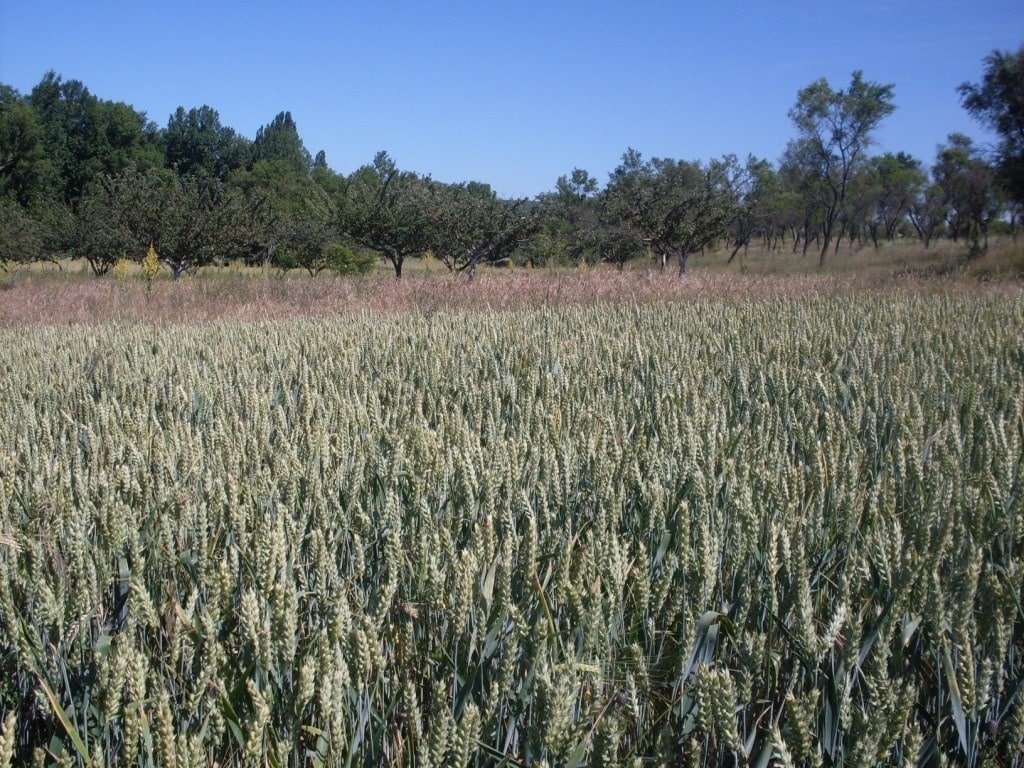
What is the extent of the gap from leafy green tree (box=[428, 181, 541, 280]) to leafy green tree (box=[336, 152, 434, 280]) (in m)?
0.39

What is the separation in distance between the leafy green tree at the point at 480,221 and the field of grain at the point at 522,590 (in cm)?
1946

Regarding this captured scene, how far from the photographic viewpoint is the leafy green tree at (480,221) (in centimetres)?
2308

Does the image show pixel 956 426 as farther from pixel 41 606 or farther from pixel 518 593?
pixel 41 606

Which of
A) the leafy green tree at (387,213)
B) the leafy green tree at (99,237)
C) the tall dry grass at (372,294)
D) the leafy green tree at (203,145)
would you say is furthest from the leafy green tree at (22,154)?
the tall dry grass at (372,294)

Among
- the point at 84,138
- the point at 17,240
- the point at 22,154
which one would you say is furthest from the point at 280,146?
the point at 17,240

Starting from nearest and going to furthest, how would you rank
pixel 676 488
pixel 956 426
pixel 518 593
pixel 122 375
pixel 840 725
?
pixel 840 725 < pixel 518 593 < pixel 676 488 < pixel 956 426 < pixel 122 375

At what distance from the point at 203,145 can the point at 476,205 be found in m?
68.2

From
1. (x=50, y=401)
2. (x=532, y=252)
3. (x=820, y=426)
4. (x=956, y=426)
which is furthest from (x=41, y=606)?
(x=532, y=252)

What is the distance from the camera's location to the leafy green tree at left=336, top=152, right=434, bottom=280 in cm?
2375

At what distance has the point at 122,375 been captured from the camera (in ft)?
17.0

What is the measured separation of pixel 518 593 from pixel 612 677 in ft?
1.32

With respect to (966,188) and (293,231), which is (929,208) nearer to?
(966,188)

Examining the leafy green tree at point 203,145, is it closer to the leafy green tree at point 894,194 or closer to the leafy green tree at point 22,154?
the leafy green tree at point 22,154

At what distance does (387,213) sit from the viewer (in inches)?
935
